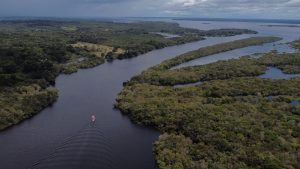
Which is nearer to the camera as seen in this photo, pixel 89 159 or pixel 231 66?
pixel 89 159

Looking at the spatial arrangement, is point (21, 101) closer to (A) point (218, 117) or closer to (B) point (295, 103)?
(A) point (218, 117)

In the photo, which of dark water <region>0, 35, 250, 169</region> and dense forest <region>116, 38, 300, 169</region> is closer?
dense forest <region>116, 38, 300, 169</region>

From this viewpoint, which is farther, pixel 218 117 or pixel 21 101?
pixel 21 101

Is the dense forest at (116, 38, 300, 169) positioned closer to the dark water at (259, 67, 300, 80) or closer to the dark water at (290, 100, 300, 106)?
the dark water at (290, 100, 300, 106)

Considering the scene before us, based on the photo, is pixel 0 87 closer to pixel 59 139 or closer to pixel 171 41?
pixel 59 139

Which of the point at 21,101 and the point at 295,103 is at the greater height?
the point at 21,101

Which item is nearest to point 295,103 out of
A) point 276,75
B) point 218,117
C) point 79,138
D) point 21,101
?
point 218,117

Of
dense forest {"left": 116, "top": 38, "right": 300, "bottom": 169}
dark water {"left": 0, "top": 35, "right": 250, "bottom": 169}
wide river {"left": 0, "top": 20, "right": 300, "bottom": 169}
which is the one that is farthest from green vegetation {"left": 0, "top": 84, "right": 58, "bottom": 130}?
dense forest {"left": 116, "top": 38, "right": 300, "bottom": 169}

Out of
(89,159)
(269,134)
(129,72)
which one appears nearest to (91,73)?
(129,72)

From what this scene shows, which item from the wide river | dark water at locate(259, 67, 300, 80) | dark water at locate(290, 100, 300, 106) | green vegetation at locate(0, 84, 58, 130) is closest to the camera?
the wide river
